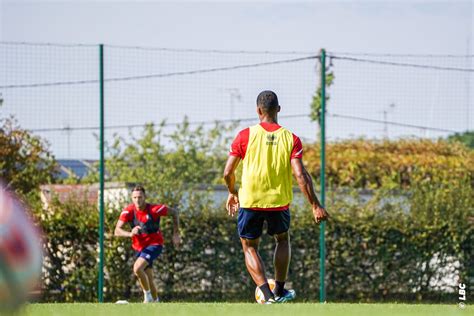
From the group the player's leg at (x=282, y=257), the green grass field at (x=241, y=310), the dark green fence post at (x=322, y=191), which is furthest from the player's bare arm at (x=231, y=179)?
the dark green fence post at (x=322, y=191)

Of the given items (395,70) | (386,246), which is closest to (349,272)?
(386,246)

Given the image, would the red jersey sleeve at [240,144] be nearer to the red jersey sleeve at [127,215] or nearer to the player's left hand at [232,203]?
the player's left hand at [232,203]

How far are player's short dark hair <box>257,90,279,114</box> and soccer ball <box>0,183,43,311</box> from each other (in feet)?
19.7

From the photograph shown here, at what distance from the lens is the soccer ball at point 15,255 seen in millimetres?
5164

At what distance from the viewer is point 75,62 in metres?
17.8

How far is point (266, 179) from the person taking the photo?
1120 centimetres

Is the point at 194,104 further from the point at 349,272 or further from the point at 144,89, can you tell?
the point at 349,272

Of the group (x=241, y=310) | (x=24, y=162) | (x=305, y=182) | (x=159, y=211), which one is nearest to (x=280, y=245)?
(x=305, y=182)

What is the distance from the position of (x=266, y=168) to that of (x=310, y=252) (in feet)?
27.2

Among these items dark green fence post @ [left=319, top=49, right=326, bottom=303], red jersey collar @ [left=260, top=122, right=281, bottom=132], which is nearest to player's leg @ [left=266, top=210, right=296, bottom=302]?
red jersey collar @ [left=260, top=122, right=281, bottom=132]

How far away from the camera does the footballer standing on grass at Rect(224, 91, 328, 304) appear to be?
1109 cm

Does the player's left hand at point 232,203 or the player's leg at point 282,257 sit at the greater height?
the player's left hand at point 232,203

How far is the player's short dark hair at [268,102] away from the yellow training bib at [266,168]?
0.65 ft

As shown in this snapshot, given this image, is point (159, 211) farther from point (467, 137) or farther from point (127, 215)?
point (467, 137)
